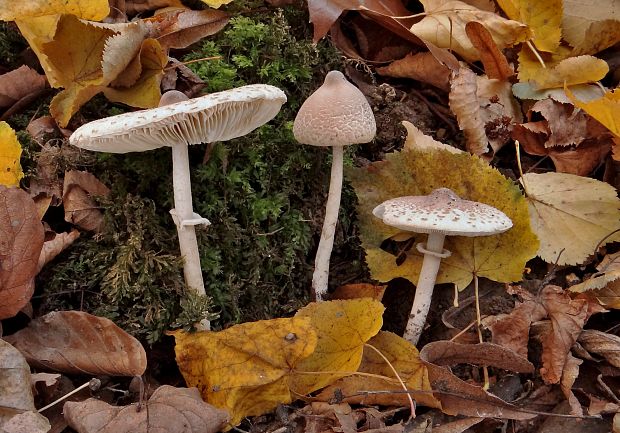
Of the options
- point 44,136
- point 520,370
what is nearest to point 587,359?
point 520,370

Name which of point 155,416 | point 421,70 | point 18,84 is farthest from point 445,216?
point 18,84

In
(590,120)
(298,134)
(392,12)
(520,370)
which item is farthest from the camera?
(392,12)

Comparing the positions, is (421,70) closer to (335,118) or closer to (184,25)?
(335,118)

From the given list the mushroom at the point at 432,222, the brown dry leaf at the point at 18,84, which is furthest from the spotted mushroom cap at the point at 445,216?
the brown dry leaf at the point at 18,84

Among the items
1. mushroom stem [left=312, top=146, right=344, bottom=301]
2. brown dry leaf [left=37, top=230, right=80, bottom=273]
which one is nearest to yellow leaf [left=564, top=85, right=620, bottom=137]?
mushroom stem [left=312, top=146, right=344, bottom=301]

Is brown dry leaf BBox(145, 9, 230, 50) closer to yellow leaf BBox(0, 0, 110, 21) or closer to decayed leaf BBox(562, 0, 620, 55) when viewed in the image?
yellow leaf BBox(0, 0, 110, 21)

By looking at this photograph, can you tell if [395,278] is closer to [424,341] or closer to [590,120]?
[424,341]

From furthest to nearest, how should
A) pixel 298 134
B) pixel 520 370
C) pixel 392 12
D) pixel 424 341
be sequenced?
pixel 392 12, pixel 424 341, pixel 298 134, pixel 520 370
